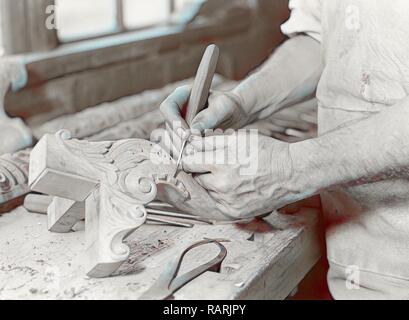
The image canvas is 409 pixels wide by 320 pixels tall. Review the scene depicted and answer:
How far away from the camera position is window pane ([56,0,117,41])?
2.16 m

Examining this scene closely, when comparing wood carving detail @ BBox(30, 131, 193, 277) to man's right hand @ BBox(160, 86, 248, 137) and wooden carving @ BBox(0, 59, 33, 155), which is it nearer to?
man's right hand @ BBox(160, 86, 248, 137)

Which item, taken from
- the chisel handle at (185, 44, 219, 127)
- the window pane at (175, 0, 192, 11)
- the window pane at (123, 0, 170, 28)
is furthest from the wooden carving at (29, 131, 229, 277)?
the window pane at (175, 0, 192, 11)

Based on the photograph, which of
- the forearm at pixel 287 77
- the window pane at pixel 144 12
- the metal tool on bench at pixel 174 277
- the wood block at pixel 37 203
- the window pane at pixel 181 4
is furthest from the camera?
the window pane at pixel 181 4

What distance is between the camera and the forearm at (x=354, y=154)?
114 cm

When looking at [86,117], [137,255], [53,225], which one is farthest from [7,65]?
[137,255]

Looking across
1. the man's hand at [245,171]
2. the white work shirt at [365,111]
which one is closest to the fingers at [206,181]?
the man's hand at [245,171]

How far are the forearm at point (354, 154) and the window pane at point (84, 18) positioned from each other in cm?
120

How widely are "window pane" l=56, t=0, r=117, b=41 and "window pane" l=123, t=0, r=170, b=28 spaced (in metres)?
0.08

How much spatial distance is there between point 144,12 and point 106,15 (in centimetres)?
20

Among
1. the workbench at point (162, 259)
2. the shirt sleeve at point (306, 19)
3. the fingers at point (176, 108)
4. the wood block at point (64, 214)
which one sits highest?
the shirt sleeve at point (306, 19)

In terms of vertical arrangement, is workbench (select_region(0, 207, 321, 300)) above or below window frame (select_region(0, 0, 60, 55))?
below

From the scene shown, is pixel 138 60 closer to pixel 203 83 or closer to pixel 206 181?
pixel 203 83

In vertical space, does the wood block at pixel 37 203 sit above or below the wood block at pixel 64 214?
below

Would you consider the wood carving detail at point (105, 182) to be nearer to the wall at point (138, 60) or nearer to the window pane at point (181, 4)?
the wall at point (138, 60)
